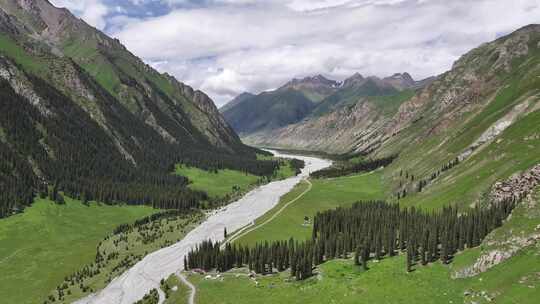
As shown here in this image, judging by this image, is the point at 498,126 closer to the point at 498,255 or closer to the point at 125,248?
the point at 498,255

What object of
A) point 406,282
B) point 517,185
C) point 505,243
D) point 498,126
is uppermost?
point 498,126

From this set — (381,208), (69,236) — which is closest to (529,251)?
(381,208)

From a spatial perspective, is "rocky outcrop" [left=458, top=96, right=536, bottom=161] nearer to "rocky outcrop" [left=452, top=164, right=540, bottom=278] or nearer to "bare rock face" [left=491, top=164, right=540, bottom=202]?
"bare rock face" [left=491, top=164, right=540, bottom=202]

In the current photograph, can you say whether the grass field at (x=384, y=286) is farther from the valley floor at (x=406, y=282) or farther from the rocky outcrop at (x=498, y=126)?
the rocky outcrop at (x=498, y=126)

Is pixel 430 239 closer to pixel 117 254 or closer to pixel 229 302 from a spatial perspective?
pixel 229 302

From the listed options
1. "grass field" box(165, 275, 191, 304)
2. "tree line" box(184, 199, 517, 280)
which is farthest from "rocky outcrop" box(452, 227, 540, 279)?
"grass field" box(165, 275, 191, 304)

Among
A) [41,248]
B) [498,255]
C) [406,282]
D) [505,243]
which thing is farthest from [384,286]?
[41,248]
